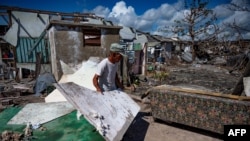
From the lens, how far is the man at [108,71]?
10.2 feet

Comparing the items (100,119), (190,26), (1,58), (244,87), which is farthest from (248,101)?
(190,26)

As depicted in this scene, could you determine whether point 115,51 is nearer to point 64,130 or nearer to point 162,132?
point 64,130

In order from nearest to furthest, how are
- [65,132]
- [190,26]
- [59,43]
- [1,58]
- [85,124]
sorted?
[65,132] < [85,124] < [59,43] < [1,58] < [190,26]

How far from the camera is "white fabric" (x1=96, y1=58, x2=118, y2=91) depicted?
3.21 meters

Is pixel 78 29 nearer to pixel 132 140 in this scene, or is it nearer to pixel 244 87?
pixel 132 140

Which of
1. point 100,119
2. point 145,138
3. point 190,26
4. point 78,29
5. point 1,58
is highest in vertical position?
point 190,26

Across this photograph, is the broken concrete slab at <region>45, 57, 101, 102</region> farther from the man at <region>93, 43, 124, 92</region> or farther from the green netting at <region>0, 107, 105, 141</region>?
the green netting at <region>0, 107, 105, 141</region>

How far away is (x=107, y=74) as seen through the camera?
3.37 meters

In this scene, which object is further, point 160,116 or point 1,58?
point 1,58

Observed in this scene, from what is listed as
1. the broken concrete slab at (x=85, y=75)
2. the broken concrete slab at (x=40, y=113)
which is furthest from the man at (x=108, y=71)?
the broken concrete slab at (x=85, y=75)

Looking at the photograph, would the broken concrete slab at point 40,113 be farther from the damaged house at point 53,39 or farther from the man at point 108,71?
the damaged house at point 53,39

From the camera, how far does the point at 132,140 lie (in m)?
3.63

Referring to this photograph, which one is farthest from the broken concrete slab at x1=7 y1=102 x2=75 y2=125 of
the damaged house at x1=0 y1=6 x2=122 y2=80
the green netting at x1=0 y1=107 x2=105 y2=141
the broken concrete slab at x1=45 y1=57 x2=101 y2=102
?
the damaged house at x1=0 y1=6 x2=122 y2=80

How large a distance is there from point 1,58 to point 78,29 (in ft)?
20.4
